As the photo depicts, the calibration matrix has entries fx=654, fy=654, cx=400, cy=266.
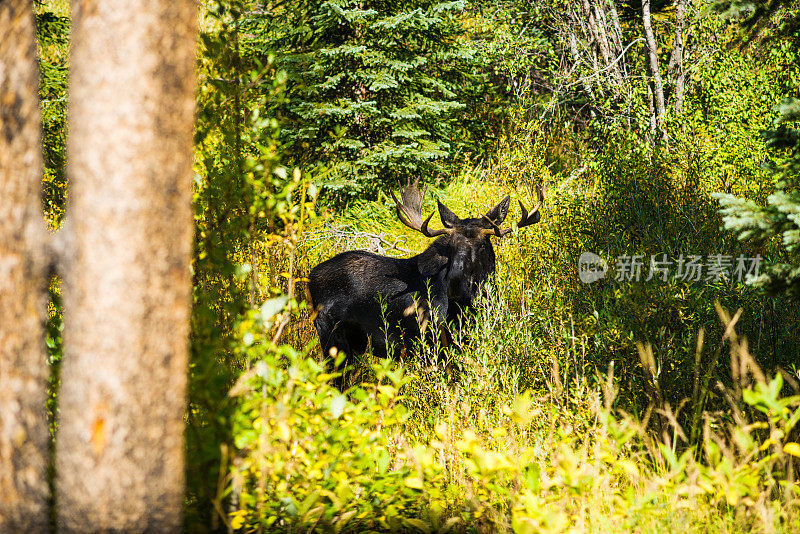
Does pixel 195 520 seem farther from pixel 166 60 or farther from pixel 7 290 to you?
pixel 166 60

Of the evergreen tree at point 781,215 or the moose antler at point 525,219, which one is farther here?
the moose antler at point 525,219

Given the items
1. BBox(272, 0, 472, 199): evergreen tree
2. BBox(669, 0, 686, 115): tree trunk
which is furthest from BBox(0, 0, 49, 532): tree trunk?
BBox(669, 0, 686, 115): tree trunk

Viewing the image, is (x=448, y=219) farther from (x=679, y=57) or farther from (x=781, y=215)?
(x=679, y=57)

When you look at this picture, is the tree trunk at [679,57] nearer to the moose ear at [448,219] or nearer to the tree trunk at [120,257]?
the moose ear at [448,219]

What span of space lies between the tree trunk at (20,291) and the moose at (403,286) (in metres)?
4.35

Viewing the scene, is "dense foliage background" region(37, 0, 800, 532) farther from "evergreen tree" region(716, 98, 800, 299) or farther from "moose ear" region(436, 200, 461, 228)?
"moose ear" region(436, 200, 461, 228)

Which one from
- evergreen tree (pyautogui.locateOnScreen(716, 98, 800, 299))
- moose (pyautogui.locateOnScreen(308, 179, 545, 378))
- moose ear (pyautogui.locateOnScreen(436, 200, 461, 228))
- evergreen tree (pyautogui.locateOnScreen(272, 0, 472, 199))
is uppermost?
evergreen tree (pyautogui.locateOnScreen(272, 0, 472, 199))

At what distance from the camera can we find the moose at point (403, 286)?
6.70 metres

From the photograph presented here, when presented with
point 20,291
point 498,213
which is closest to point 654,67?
point 498,213

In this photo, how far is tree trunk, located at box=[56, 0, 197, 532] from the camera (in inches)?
87.0

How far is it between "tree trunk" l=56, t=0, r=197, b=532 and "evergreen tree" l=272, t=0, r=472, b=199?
1018 centimetres

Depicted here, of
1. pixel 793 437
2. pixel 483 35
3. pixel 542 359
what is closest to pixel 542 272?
pixel 542 359

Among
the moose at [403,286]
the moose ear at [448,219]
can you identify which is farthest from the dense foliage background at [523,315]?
the moose ear at [448,219]

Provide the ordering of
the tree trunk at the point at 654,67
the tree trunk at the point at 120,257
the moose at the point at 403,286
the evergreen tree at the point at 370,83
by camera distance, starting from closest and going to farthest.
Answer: the tree trunk at the point at 120,257, the moose at the point at 403,286, the tree trunk at the point at 654,67, the evergreen tree at the point at 370,83
